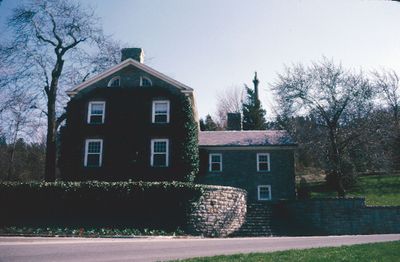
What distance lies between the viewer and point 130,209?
73.4ft

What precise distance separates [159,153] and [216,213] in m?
8.03

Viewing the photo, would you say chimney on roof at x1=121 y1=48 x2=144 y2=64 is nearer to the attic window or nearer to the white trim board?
the white trim board

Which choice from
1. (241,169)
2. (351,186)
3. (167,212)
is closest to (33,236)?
(167,212)

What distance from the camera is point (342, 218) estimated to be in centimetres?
2353

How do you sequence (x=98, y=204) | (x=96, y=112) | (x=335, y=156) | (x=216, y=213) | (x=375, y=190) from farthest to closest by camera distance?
(x=375, y=190), (x=335, y=156), (x=96, y=112), (x=216, y=213), (x=98, y=204)

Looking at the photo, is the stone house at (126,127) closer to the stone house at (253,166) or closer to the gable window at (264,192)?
the stone house at (253,166)

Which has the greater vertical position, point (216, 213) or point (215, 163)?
point (215, 163)

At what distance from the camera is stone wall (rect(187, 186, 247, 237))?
21.9 m

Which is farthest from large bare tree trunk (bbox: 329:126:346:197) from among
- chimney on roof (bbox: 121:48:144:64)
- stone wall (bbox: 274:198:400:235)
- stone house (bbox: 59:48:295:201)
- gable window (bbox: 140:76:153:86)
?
chimney on roof (bbox: 121:48:144:64)

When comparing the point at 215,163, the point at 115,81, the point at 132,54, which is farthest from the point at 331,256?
the point at 132,54

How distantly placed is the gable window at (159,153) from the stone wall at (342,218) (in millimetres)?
10003

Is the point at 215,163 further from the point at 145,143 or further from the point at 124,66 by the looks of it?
the point at 124,66

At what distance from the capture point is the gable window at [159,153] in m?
28.0

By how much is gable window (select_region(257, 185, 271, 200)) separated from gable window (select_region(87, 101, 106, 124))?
1503 centimetres
